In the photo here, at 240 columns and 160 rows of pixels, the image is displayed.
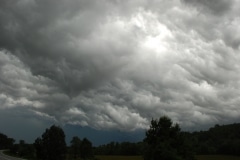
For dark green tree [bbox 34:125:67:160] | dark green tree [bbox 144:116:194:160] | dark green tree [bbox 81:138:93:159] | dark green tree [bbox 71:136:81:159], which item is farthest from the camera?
dark green tree [bbox 71:136:81:159]

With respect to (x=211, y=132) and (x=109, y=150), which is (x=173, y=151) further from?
(x=109, y=150)

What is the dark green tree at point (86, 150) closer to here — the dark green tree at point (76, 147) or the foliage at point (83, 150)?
the foliage at point (83, 150)

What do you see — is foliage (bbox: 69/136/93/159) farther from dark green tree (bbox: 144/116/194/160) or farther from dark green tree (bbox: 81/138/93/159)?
dark green tree (bbox: 144/116/194/160)

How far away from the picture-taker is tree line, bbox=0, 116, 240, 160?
182 feet

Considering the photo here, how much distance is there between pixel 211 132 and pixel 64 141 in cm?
8792

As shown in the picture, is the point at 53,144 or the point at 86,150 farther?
the point at 86,150

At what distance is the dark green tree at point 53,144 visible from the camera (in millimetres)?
99500

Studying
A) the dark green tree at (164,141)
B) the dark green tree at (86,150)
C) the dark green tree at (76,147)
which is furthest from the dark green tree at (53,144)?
the dark green tree at (164,141)

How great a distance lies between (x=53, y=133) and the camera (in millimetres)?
100750

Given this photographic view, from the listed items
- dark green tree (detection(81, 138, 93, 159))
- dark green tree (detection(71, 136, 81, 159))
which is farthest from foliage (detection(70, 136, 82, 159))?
dark green tree (detection(81, 138, 93, 159))

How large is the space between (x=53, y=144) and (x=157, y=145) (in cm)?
5125

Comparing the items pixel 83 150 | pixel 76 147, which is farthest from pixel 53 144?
pixel 76 147

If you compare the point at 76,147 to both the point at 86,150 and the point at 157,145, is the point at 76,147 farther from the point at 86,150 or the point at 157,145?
the point at 157,145

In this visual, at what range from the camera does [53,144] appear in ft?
326
